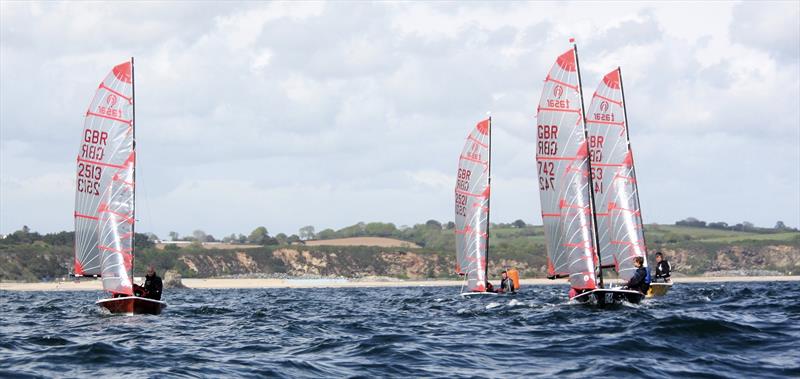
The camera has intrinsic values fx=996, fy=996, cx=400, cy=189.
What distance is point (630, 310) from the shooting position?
28.8 m

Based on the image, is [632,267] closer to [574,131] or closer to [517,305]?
[517,305]

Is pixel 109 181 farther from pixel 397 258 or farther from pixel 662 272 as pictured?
pixel 397 258

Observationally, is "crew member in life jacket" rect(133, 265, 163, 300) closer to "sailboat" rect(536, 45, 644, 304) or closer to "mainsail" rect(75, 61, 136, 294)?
"mainsail" rect(75, 61, 136, 294)

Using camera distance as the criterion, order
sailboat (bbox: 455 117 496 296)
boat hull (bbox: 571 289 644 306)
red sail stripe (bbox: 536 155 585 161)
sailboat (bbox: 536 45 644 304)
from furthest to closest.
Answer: sailboat (bbox: 455 117 496 296) < red sail stripe (bbox: 536 155 585 161) < sailboat (bbox: 536 45 644 304) < boat hull (bbox: 571 289 644 306)

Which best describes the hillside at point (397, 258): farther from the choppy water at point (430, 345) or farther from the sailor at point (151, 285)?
the choppy water at point (430, 345)

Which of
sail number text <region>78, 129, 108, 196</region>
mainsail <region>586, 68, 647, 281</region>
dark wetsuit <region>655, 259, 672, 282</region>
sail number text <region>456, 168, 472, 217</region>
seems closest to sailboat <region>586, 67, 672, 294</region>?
mainsail <region>586, 68, 647, 281</region>

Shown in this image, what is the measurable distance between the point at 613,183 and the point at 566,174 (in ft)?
34.6

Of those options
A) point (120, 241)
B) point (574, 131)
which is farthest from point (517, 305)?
point (120, 241)

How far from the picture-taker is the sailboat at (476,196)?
2046 inches

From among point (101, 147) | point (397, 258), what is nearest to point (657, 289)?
point (101, 147)

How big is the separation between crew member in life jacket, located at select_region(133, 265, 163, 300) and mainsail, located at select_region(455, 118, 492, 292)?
71.9ft

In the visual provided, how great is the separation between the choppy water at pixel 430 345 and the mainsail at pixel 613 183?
11.7 meters

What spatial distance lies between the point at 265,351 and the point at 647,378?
27.3 feet

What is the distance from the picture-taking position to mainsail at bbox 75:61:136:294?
33.0 metres
